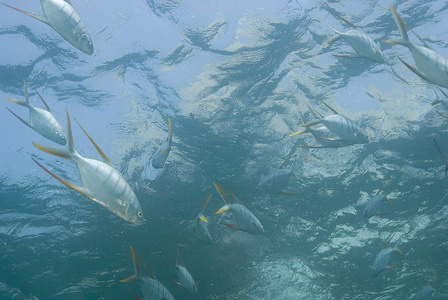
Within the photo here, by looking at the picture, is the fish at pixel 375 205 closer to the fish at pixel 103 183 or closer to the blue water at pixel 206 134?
the blue water at pixel 206 134

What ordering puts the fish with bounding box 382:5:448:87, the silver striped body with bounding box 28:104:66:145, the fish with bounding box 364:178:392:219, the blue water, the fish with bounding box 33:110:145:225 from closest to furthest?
the fish with bounding box 33:110:145:225 → the fish with bounding box 382:5:448:87 → the silver striped body with bounding box 28:104:66:145 → the fish with bounding box 364:178:392:219 → the blue water

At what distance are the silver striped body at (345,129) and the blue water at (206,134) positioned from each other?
543 cm

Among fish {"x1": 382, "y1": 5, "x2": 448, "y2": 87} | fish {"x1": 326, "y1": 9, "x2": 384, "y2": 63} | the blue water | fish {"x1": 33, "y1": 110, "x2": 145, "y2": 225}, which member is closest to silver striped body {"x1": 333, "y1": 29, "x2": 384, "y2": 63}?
fish {"x1": 326, "y1": 9, "x2": 384, "y2": 63}

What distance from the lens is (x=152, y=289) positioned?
3.94 m

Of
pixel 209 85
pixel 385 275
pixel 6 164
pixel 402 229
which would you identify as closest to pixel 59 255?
pixel 6 164

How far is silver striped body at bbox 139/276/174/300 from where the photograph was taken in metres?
3.91

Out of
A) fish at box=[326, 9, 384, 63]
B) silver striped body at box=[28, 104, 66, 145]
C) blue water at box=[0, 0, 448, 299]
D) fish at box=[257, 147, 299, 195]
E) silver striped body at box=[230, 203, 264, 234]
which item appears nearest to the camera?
fish at box=[326, 9, 384, 63]

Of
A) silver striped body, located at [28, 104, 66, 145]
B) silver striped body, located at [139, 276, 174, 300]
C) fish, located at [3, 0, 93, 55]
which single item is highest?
fish, located at [3, 0, 93, 55]

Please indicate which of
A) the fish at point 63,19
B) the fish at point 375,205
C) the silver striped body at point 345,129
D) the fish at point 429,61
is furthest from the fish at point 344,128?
the fish at point 63,19

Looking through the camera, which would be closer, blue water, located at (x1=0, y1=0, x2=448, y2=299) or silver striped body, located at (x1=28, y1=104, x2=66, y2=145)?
silver striped body, located at (x1=28, y1=104, x2=66, y2=145)

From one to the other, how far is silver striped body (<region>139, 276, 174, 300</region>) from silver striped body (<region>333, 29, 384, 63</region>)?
445 centimetres

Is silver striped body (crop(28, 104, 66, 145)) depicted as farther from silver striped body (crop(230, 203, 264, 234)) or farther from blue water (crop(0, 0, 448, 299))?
blue water (crop(0, 0, 448, 299))

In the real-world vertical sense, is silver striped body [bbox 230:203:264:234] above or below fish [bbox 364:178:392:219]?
above

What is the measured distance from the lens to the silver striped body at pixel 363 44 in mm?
3367
